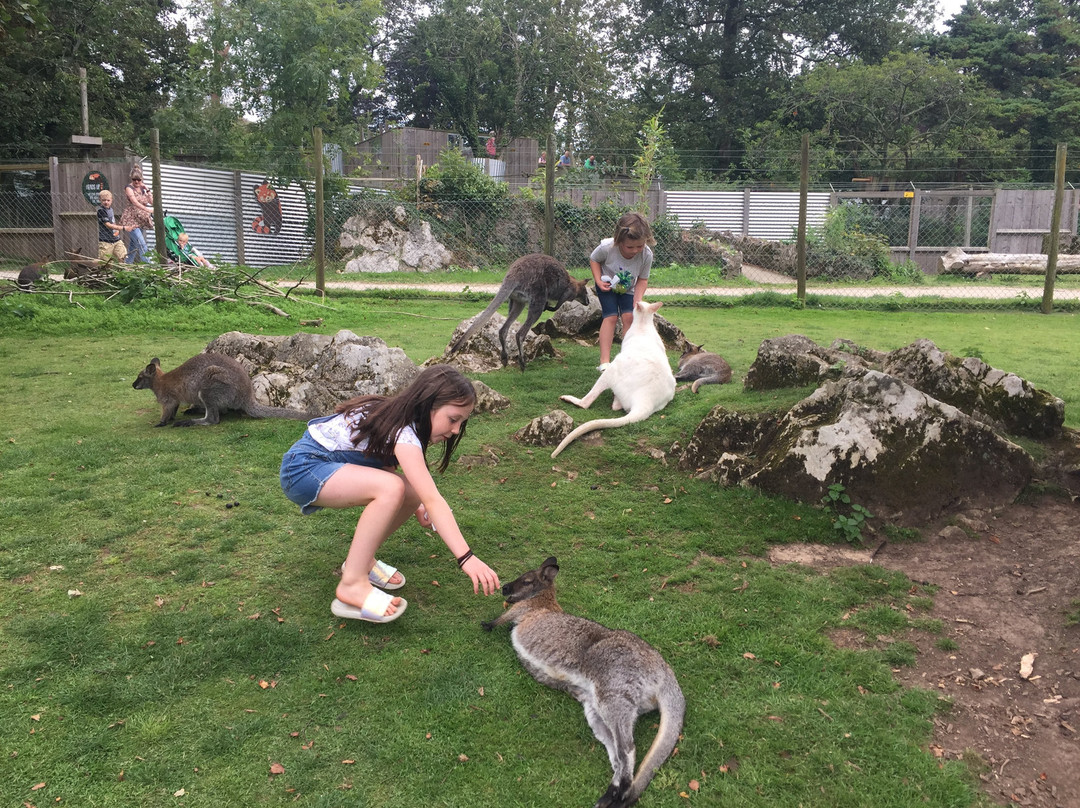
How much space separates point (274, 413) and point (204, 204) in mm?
12786

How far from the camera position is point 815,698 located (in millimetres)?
2756

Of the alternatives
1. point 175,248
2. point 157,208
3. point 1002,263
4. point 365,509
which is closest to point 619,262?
point 365,509

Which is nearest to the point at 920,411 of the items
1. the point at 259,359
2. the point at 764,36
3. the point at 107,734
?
the point at 107,734

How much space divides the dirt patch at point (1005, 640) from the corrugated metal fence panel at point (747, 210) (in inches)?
620

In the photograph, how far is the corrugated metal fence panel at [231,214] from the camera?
16391mm

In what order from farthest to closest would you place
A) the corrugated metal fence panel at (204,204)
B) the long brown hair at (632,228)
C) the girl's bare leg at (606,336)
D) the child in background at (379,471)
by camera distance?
the corrugated metal fence panel at (204,204) < the girl's bare leg at (606,336) < the long brown hair at (632,228) < the child in background at (379,471)

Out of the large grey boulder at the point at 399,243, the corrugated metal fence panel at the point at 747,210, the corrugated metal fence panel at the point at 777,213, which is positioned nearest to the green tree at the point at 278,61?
the large grey boulder at the point at 399,243

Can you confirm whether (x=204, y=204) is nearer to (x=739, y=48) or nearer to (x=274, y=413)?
(x=274, y=413)

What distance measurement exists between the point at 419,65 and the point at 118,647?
3635cm

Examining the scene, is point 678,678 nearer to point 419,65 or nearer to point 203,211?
point 203,211

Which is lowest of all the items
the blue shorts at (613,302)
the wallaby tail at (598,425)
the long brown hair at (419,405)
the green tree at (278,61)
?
the wallaby tail at (598,425)

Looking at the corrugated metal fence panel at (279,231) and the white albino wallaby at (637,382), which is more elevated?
the corrugated metal fence panel at (279,231)

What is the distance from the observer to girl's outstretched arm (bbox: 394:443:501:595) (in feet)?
9.32

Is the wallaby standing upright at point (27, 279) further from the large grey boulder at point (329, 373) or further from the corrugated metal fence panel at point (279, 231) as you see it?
the corrugated metal fence panel at point (279, 231)
